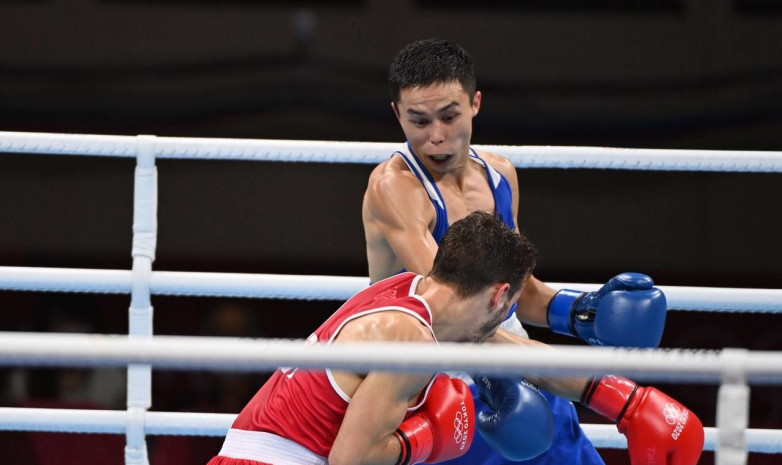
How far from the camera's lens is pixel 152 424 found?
260 cm

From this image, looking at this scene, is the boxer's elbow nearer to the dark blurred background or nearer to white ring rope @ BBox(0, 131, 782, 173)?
white ring rope @ BBox(0, 131, 782, 173)

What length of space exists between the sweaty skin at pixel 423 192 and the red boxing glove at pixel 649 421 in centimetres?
6

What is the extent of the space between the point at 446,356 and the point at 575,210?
4319 mm

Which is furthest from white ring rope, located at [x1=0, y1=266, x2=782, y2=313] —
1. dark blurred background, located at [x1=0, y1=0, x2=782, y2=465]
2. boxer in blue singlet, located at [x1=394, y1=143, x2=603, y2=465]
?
A: dark blurred background, located at [x1=0, y1=0, x2=782, y2=465]

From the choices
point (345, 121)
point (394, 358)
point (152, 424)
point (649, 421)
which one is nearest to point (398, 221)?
point (649, 421)

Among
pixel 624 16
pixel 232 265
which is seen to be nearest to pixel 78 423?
pixel 232 265

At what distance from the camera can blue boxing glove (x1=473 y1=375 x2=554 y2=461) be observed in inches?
80.6

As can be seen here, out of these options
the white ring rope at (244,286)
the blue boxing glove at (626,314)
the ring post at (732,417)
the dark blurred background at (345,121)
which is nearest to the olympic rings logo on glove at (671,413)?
the blue boxing glove at (626,314)

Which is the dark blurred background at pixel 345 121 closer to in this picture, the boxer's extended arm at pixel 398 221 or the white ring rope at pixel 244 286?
the white ring rope at pixel 244 286

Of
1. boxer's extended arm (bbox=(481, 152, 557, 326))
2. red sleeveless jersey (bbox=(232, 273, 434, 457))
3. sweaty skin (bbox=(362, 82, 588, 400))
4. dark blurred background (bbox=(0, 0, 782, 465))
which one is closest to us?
red sleeveless jersey (bbox=(232, 273, 434, 457))

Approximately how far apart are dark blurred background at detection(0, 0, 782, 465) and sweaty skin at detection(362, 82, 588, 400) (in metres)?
2.85

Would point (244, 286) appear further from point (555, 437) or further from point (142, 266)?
point (555, 437)

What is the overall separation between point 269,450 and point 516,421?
0.49m

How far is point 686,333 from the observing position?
5.27 m
